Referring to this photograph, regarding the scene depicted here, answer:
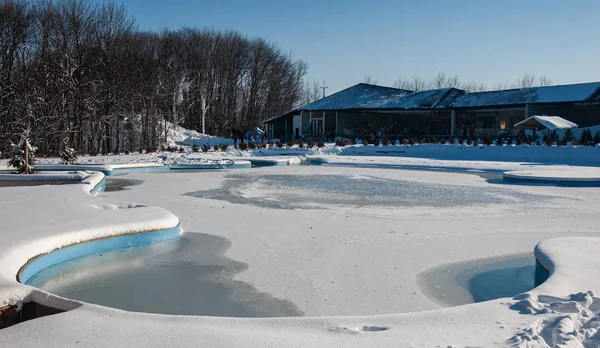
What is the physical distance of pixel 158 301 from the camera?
529 cm

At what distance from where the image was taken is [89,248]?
22.9ft

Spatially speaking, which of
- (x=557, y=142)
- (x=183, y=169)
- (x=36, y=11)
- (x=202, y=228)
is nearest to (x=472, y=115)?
(x=557, y=142)

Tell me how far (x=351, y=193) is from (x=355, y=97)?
29.3 metres

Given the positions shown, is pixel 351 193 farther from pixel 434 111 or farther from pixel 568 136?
pixel 434 111

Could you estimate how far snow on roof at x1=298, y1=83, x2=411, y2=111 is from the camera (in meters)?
40.6

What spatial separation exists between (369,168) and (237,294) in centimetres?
1799

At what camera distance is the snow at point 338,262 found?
371 centimetres

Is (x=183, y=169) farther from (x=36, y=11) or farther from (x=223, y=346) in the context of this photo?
(x=223, y=346)

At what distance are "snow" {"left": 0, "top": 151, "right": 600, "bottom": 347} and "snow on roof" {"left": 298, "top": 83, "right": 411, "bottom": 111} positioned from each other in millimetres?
26744

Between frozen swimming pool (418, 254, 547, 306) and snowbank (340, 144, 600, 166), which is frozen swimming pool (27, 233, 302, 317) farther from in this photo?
snowbank (340, 144, 600, 166)

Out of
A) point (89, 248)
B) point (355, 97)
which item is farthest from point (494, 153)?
point (89, 248)

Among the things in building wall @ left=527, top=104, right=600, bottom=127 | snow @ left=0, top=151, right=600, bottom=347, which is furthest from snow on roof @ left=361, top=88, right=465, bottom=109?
snow @ left=0, top=151, right=600, bottom=347

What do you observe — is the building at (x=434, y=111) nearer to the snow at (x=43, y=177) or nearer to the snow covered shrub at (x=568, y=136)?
the snow covered shrub at (x=568, y=136)

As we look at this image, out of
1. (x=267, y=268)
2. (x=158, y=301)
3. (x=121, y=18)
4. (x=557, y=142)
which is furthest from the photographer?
(x=121, y=18)
